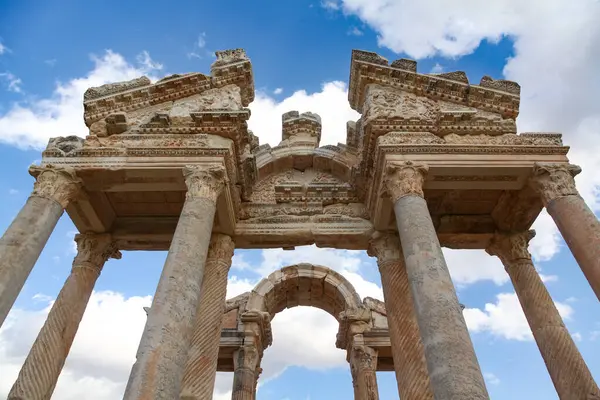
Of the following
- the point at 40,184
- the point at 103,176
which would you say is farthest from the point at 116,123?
the point at 40,184

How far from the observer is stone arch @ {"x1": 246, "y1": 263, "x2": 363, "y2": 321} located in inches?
677

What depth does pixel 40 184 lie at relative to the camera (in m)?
9.87

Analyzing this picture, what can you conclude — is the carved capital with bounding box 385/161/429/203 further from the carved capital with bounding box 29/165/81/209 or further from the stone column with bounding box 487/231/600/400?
the carved capital with bounding box 29/165/81/209

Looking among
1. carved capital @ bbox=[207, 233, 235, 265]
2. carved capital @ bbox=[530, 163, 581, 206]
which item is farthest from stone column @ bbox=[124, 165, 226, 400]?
carved capital @ bbox=[530, 163, 581, 206]

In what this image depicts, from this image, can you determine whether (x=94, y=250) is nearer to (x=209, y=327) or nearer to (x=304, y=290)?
(x=209, y=327)

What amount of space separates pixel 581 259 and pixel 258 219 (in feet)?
25.5

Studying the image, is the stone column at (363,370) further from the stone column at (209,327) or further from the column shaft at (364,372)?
the stone column at (209,327)

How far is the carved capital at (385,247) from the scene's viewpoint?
11633mm

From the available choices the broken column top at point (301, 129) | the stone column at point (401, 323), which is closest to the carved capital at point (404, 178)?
the stone column at point (401, 323)

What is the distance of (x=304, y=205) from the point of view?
12750mm

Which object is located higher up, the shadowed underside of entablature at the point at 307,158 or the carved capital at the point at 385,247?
the shadowed underside of entablature at the point at 307,158

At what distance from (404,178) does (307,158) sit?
479 centimetres

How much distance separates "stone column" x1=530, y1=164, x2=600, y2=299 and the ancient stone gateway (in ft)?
0.10

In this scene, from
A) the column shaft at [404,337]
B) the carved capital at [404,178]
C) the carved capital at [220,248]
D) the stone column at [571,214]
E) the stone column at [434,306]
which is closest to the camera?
the stone column at [434,306]
